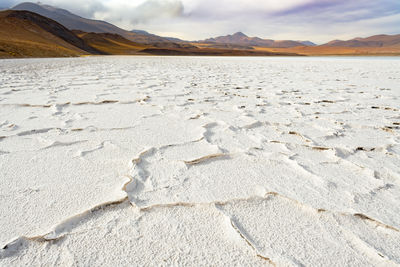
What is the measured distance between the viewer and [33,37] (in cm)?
2412

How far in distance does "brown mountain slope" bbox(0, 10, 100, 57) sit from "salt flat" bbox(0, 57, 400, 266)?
13.1 metres

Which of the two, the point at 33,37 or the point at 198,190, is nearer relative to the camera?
the point at 198,190

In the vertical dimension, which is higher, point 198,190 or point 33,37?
point 33,37

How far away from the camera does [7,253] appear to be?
2.31 feet

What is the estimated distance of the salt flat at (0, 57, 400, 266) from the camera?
28.6 inches

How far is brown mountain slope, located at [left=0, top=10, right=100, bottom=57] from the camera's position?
1319 centimetres

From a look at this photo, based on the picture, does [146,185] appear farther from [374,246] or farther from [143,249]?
[374,246]

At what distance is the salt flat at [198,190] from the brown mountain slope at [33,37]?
1311 cm

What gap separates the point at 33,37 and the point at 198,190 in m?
29.1

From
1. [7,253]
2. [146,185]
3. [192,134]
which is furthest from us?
[192,134]

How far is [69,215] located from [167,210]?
0.31m

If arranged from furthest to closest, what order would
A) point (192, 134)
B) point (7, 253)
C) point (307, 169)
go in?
1. point (192, 134)
2. point (307, 169)
3. point (7, 253)

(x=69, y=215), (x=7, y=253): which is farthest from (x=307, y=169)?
(x=7, y=253)

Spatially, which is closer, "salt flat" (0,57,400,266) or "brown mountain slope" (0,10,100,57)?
A: "salt flat" (0,57,400,266)
